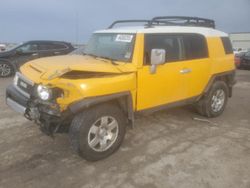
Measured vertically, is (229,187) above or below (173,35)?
below

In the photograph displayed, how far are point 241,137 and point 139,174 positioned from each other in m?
2.37

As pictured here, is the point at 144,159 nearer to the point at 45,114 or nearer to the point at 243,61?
the point at 45,114

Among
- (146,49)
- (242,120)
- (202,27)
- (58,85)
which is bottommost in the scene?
(242,120)

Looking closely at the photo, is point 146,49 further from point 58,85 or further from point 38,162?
point 38,162

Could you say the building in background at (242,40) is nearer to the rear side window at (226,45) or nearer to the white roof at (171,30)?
the rear side window at (226,45)

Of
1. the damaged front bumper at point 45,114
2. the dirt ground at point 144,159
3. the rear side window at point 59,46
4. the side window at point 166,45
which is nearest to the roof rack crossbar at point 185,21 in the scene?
the side window at point 166,45

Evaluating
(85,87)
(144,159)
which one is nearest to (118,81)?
(85,87)

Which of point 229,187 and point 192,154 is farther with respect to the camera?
point 192,154

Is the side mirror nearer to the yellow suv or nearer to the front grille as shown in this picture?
the yellow suv

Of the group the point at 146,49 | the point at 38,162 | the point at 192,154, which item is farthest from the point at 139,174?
the point at 146,49

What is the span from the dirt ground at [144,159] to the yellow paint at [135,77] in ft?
2.23

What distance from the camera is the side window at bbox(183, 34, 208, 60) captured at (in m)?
5.27

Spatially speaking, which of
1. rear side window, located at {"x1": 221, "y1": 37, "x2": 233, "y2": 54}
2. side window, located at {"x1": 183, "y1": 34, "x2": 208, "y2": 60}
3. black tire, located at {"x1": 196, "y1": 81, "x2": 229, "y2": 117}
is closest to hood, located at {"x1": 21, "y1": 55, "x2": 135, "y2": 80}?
side window, located at {"x1": 183, "y1": 34, "x2": 208, "y2": 60}

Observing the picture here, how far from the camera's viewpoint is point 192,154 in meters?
4.34
